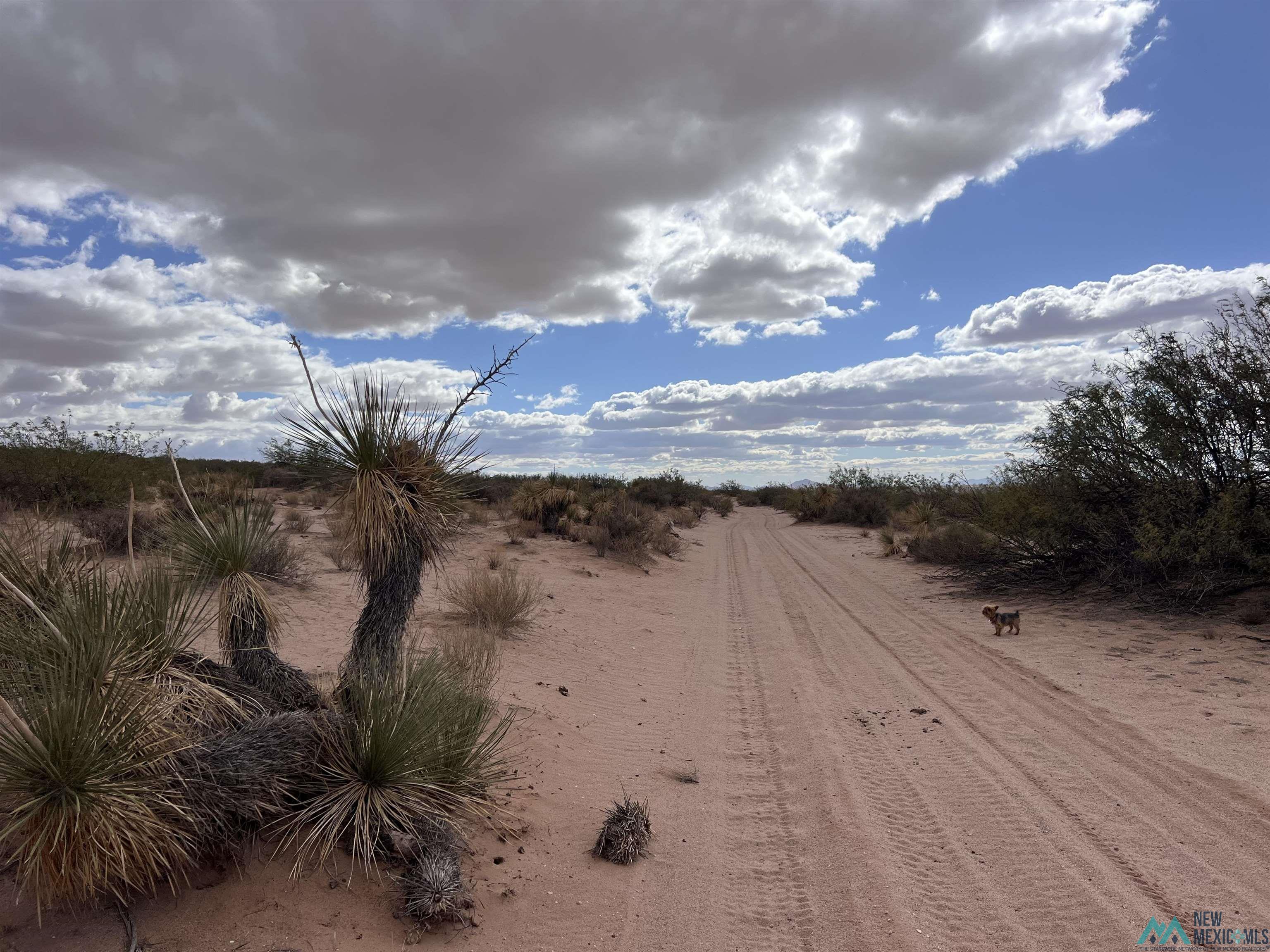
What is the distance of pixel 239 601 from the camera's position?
4.24m

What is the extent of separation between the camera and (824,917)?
3930mm

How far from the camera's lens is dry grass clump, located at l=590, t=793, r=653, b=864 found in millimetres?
4469

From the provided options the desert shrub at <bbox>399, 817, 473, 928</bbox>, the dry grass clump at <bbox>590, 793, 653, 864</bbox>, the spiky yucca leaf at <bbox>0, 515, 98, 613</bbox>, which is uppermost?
the spiky yucca leaf at <bbox>0, 515, 98, 613</bbox>

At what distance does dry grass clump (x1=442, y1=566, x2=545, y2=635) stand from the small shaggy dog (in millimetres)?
6920

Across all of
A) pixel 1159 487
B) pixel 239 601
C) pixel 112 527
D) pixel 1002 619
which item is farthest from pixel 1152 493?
pixel 112 527

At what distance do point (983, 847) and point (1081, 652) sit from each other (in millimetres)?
6106

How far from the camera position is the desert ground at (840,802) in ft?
12.0

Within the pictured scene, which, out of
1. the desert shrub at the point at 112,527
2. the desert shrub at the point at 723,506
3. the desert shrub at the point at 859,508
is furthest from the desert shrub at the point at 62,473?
the desert shrub at the point at 723,506

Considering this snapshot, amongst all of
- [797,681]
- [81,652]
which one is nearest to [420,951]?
[81,652]

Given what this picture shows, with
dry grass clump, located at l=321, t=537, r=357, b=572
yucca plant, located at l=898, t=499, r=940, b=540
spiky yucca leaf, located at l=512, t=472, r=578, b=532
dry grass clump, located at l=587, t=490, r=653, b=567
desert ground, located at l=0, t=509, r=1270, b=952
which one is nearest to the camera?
desert ground, located at l=0, t=509, r=1270, b=952

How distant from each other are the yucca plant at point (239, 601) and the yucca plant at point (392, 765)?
347 millimetres

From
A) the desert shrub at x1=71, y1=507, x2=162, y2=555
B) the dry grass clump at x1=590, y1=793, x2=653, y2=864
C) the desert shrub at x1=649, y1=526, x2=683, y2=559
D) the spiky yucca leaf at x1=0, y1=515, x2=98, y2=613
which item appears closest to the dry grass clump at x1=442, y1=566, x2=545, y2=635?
the desert shrub at x1=71, y1=507, x2=162, y2=555

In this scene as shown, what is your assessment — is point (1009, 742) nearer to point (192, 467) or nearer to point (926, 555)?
point (926, 555)

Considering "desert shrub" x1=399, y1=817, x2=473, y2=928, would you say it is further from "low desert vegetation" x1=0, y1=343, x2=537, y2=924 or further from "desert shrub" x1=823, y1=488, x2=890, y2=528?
"desert shrub" x1=823, y1=488, x2=890, y2=528
